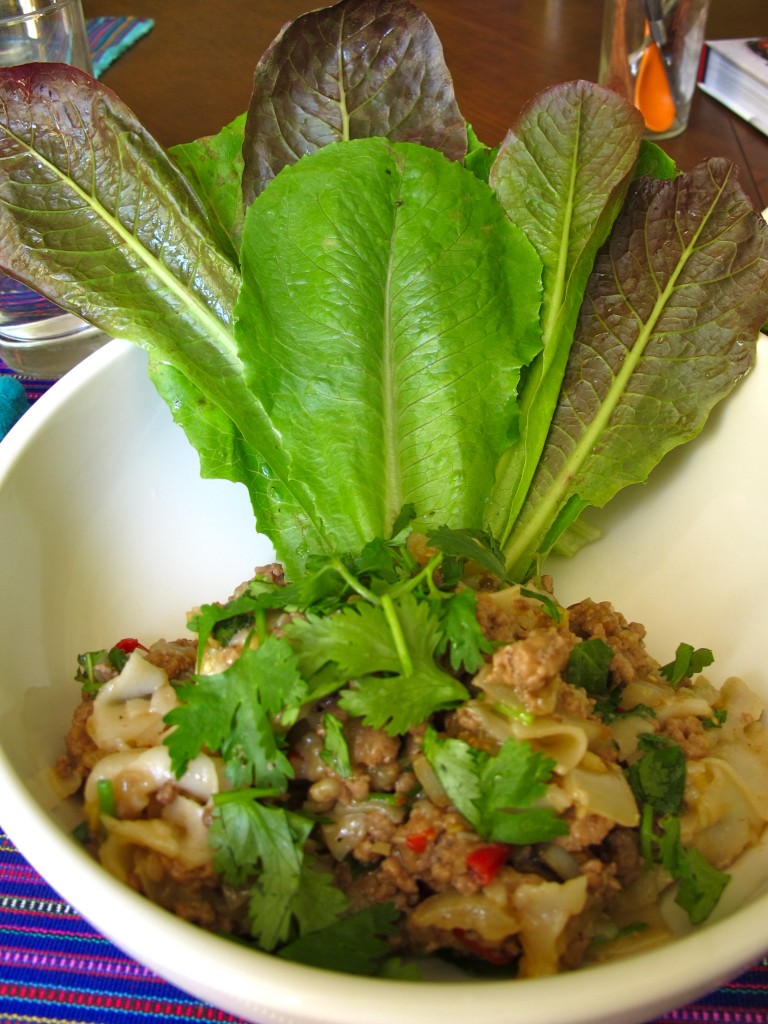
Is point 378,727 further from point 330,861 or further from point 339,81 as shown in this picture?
point 339,81

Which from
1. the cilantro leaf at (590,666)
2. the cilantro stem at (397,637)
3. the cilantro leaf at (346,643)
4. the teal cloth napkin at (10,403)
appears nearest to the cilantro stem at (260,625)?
the cilantro leaf at (346,643)

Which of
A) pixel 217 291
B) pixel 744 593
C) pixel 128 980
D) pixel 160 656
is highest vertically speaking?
pixel 217 291

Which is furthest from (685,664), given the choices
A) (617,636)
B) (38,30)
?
(38,30)

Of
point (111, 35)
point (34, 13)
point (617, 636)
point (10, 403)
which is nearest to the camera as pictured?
point (617, 636)

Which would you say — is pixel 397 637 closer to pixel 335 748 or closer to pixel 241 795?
pixel 335 748

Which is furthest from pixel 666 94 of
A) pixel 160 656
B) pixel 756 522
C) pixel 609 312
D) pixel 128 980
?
pixel 128 980

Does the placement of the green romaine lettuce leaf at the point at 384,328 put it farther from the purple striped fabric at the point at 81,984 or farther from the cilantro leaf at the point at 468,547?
the purple striped fabric at the point at 81,984
